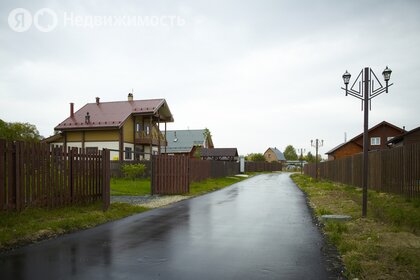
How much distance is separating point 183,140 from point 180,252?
2258 inches

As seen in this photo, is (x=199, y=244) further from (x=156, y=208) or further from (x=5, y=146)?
(x=156, y=208)

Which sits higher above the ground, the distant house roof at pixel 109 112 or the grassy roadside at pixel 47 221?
the distant house roof at pixel 109 112

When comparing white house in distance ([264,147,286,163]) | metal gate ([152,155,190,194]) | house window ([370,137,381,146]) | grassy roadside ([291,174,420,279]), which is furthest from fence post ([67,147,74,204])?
white house in distance ([264,147,286,163])

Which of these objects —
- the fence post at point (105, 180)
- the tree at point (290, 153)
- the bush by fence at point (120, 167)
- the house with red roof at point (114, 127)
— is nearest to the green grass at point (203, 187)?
the bush by fence at point (120, 167)

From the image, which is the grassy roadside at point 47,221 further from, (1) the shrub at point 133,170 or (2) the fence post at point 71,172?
(1) the shrub at point 133,170

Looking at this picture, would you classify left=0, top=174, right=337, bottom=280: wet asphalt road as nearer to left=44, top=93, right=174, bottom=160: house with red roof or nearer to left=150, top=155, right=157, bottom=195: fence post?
left=150, top=155, right=157, bottom=195: fence post

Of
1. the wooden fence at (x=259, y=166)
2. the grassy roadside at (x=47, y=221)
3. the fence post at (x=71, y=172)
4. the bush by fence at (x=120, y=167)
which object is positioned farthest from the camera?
the wooden fence at (x=259, y=166)

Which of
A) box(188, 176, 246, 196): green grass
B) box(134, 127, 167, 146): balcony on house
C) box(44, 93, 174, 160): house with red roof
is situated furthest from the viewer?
box(134, 127, 167, 146): balcony on house

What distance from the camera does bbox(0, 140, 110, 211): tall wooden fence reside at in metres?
8.41

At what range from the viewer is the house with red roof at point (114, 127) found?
3294 centimetres

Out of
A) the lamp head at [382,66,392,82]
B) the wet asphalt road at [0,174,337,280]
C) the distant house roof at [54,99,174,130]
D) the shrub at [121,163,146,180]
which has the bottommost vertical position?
the wet asphalt road at [0,174,337,280]

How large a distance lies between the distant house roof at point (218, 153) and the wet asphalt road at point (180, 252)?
5698 centimetres

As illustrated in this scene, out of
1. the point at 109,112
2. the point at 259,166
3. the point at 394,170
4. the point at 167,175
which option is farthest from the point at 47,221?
the point at 259,166

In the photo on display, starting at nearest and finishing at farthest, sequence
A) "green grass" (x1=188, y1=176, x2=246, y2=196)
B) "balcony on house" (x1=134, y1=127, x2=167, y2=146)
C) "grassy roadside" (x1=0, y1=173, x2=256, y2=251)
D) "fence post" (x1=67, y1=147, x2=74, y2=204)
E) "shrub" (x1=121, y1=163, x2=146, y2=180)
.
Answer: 1. "grassy roadside" (x1=0, y1=173, x2=256, y2=251)
2. "fence post" (x1=67, y1=147, x2=74, y2=204)
3. "green grass" (x1=188, y1=176, x2=246, y2=196)
4. "shrub" (x1=121, y1=163, x2=146, y2=180)
5. "balcony on house" (x1=134, y1=127, x2=167, y2=146)
